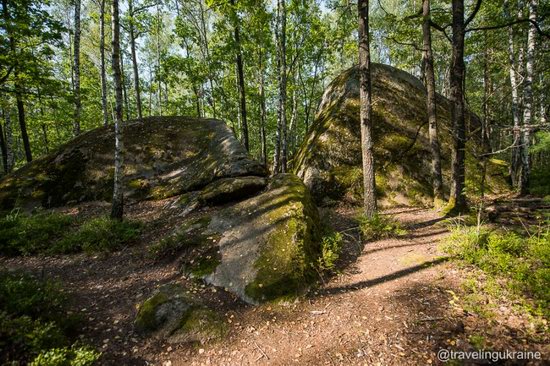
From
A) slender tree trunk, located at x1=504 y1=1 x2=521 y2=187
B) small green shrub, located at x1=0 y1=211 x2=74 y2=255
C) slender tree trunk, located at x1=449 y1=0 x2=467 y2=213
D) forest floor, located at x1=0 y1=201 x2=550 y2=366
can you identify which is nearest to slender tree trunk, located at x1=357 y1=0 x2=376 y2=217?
slender tree trunk, located at x1=449 y1=0 x2=467 y2=213

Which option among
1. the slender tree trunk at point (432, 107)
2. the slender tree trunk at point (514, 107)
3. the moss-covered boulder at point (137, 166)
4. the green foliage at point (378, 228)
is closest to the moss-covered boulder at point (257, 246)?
the green foliage at point (378, 228)

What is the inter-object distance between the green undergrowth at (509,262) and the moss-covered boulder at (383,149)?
457 centimetres

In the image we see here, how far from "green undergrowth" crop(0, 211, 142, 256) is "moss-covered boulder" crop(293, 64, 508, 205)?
21.7ft

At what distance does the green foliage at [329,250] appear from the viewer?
5.66m

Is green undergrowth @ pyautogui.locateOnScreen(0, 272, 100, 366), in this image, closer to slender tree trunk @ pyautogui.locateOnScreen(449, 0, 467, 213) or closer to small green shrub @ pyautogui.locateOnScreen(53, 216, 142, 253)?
small green shrub @ pyautogui.locateOnScreen(53, 216, 142, 253)

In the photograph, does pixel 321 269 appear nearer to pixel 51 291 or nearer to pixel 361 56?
pixel 51 291

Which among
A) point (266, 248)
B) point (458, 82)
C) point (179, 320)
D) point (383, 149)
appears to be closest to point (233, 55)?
point (383, 149)

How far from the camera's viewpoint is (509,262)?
15.3ft

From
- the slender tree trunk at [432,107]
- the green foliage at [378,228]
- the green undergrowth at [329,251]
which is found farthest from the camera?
the slender tree trunk at [432,107]

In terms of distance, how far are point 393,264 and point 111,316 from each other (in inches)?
214

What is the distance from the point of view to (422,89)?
14188 millimetres

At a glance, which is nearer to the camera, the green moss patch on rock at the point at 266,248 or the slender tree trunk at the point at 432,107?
the green moss patch on rock at the point at 266,248

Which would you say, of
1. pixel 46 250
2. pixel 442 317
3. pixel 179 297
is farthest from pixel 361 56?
pixel 46 250

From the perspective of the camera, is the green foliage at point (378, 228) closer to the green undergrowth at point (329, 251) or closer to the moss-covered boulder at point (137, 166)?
the green undergrowth at point (329, 251)
